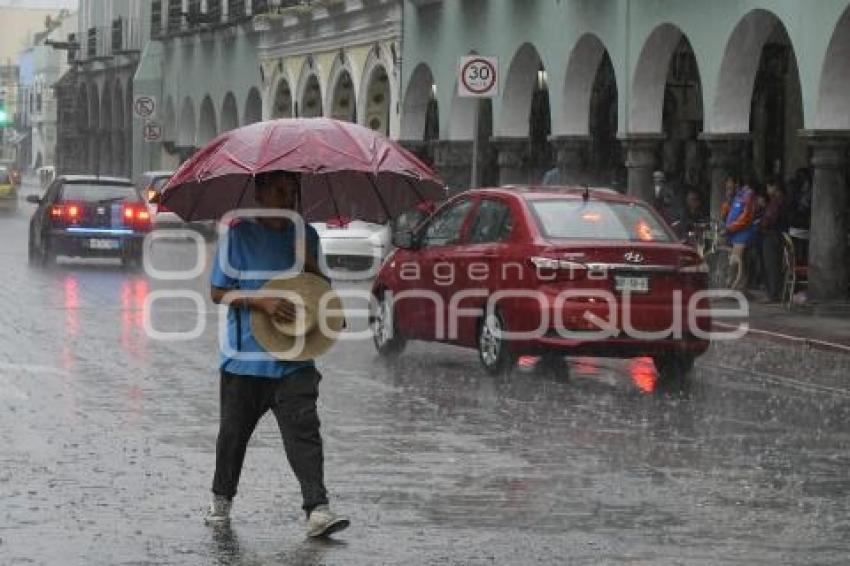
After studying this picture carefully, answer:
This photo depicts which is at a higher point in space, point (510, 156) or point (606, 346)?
point (510, 156)

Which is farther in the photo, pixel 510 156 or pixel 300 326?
pixel 510 156

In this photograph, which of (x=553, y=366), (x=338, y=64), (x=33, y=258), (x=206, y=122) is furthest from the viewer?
(x=206, y=122)

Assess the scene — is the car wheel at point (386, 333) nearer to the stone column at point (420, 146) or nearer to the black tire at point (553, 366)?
the black tire at point (553, 366)

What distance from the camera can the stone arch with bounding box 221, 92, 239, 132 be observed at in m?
54.5

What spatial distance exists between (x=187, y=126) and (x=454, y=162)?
81.5ft

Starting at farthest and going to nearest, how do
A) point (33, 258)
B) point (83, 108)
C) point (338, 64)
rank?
point (83, 108), point (338, 64), point (33, 258)

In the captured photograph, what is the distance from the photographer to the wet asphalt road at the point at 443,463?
8938mm

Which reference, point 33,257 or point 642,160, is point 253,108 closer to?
point 33,257

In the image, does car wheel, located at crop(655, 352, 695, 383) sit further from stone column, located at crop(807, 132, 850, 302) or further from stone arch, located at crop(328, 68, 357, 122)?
stone arch, located at crop(328, 68, 357, 122)

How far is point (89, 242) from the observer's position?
32.2 meters

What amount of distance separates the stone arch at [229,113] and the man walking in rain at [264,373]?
44978 mm

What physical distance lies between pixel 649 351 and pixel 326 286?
723 centimetres

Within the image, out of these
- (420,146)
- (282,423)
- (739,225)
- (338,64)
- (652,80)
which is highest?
(338,64)

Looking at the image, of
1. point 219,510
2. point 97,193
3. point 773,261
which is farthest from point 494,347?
point 97,193
